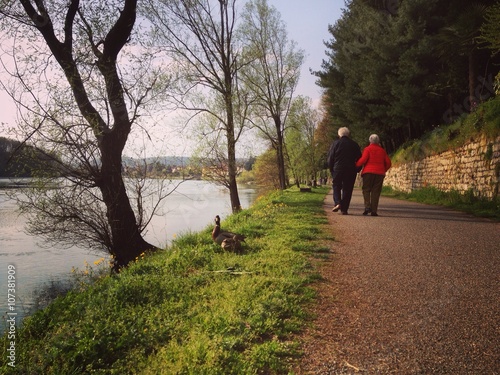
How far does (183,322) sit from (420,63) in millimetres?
A: 17764

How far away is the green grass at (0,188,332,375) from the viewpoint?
235 centimetres

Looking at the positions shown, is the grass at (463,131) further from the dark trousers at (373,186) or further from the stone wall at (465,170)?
the dark trousers at (373,186)

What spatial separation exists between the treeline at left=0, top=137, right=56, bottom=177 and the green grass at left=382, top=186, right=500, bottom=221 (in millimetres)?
9962

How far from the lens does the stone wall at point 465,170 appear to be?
9.46 meters

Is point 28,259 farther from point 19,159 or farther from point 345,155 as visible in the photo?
point 345,155

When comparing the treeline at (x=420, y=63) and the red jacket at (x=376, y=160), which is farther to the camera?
the treeline at (x=420, y=63)

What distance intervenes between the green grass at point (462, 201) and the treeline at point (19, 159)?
32.7ft

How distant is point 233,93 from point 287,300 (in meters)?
15.1

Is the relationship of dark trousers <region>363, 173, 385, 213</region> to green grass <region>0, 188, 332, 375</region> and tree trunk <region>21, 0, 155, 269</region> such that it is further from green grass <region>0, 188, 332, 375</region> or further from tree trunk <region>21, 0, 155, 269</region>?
tree trunk <region>21, 0, 155, 269</region>

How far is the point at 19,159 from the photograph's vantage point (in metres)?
7.32

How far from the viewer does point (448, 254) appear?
14.8 feet

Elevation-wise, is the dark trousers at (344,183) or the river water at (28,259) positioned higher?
the dark trousers at (344,183)

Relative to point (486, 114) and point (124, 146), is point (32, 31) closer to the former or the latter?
point (124, 146)

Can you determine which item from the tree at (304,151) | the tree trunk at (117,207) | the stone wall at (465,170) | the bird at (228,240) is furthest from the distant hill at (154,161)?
the tree at (304,151)
